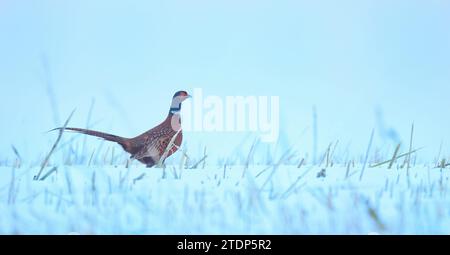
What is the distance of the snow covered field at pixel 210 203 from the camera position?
6.88ft

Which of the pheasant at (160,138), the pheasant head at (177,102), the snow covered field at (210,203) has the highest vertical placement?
the pheasant head at (177,102)

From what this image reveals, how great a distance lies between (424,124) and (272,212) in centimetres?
54

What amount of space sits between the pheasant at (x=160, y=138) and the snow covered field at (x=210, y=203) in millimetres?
56

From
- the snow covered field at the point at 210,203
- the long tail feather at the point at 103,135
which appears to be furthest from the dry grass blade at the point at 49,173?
the long tail feather at the point at 103,135

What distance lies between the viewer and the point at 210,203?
2102 millimetres

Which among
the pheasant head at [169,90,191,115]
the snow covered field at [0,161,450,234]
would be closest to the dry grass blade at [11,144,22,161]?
the snow covered field at [0,161,450,234]

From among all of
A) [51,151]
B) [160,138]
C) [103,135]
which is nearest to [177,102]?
[160,138]

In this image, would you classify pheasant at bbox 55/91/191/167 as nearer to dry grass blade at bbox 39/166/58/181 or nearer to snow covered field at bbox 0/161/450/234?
snow covered field at bbox 0/161/450/234

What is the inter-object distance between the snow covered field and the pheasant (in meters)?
0.06

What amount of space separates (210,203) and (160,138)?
0.81ft

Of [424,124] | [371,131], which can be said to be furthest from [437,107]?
[371,131]

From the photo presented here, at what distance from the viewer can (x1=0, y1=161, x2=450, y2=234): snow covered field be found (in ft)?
6.88

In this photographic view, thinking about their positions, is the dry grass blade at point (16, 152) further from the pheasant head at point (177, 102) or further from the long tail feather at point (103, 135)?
the pheasant head at point (177, 102)
